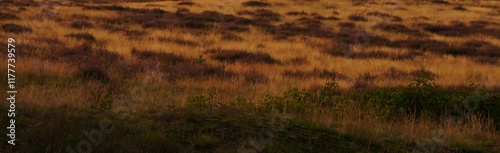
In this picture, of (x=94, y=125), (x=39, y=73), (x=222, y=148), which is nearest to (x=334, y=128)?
(x=222, y=148)

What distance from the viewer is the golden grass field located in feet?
23.1

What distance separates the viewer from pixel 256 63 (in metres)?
16.0

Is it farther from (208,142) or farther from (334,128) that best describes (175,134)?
(334,128)

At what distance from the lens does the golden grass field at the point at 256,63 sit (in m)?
7.04

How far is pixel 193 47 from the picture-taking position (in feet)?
62.3

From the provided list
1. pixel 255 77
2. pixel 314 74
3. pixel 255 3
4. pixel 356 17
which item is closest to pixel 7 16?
pixel 255 77

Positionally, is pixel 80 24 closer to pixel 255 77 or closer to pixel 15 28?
pixel 15 28

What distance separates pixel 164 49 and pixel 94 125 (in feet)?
40.1

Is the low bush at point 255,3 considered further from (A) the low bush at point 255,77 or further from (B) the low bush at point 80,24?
(A) the low bush at point 255,77

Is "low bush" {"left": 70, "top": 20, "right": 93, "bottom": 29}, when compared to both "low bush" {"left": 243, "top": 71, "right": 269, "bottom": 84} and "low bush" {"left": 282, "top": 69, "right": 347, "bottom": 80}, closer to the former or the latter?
"low bush" {"left": 243, "top": 71, "right": 269, "bottom": 84}

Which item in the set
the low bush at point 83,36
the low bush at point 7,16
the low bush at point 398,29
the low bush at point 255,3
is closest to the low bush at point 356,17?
the low bush at point 398,29

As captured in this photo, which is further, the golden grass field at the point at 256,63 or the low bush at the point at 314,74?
the low bush at the point at 314,74

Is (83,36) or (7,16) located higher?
(7,16)

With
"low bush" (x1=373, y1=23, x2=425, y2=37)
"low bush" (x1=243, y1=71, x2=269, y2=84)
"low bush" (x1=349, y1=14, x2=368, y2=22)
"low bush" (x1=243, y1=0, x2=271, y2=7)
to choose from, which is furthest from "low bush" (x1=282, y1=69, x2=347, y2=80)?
"low bush" (x1=243, y1=0, x2=271, y2=7)
